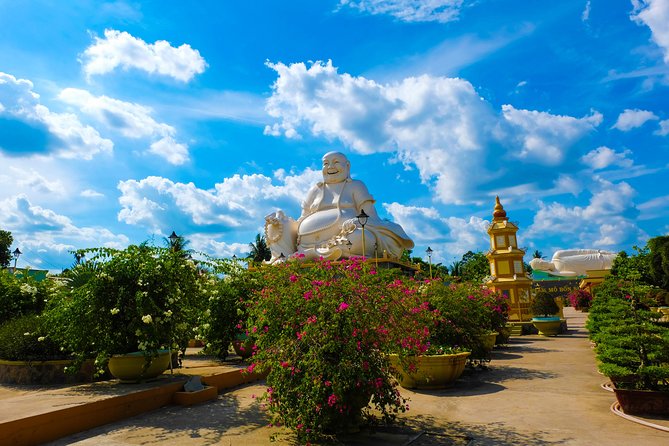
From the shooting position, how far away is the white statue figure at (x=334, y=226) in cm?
1808

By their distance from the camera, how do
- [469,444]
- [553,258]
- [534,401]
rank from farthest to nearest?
[553,258], [534,401], [469,444]

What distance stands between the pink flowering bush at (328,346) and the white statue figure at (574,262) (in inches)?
1927

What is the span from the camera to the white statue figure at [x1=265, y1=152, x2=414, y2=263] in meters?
18.1

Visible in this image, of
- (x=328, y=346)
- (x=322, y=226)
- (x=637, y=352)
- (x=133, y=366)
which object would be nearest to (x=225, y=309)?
(x=133, y=366)

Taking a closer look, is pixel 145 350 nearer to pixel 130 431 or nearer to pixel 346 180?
pixel 130 431

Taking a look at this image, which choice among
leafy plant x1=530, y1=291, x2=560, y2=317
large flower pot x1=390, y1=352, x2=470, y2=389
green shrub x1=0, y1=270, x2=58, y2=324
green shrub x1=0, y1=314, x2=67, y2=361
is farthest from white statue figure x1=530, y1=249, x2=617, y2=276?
green shrub x1=0, y1=314, x2=67, y2=361

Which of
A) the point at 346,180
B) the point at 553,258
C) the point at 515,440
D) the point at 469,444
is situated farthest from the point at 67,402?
the point at 553,258

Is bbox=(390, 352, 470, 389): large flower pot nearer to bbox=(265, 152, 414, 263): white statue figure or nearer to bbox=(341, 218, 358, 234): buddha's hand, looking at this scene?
bbox=(265, 152, 414, 263): white statue figure

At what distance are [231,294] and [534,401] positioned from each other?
18.6 ft

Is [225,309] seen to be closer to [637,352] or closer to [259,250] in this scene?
[637,352]

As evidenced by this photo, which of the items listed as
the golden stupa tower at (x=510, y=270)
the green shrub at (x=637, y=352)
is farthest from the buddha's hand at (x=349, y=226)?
the green shrub at (x=637, y=352)

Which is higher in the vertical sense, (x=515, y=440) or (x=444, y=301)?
(x=444, y=301)

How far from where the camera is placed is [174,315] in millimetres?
6855

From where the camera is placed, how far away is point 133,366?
6738 mm
